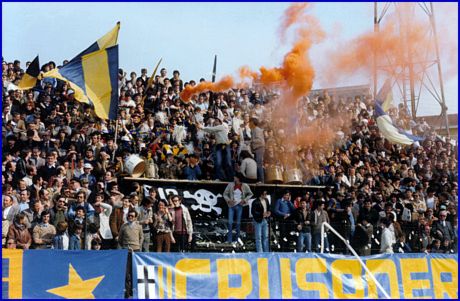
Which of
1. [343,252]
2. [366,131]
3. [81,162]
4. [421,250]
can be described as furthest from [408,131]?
[81,162]

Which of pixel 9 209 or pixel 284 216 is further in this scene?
pixel 284 216

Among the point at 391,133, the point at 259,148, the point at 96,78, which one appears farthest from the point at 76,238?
the point at 391,133

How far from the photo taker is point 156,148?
63.0 feet

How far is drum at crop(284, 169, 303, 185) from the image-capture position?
20703 millimetres

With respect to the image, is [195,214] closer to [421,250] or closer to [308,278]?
[308,278]

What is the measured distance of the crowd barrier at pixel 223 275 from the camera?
1456 centimetres

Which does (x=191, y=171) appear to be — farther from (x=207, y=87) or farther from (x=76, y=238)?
(x=76, y=238)

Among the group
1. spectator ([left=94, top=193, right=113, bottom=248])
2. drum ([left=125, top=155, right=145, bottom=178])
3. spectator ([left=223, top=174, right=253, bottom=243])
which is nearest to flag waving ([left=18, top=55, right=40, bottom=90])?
drum ([left=125, top=155, right=145, bottom=178])

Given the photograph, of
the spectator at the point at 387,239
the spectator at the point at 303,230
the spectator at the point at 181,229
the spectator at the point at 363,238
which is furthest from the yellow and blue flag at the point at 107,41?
the spectator at the point at 387,239

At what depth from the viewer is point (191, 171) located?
1944 cm

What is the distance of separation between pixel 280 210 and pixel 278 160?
2262mm

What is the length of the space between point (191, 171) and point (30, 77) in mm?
4329

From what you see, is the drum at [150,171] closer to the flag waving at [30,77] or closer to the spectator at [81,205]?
the spectator at [81,205]

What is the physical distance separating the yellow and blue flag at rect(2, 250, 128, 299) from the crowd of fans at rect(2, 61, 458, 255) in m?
0.63
